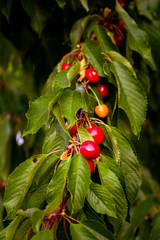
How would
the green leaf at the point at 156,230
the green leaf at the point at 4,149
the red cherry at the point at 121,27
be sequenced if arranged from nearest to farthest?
the red cherry at the point at 121,27 → the green leaf at the point at 156,230 → the green leaf at the point at 4,149

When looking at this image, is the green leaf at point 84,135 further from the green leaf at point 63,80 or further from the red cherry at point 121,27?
the red cherry at point 121,27

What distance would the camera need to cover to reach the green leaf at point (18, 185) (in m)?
0.64

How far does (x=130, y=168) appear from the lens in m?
0.73

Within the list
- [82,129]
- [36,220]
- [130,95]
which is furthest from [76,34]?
[36,220]

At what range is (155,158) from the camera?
204cm

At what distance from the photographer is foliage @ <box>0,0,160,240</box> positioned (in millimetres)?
581

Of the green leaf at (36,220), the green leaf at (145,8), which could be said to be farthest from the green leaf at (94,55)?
the green leaf at (36,220)

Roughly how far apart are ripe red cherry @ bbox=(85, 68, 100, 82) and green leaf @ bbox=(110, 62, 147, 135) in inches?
2.0

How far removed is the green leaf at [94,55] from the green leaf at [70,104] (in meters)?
0.11

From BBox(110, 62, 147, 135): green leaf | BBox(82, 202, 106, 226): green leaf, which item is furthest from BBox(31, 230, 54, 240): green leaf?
BBox(110, 62, 147, 135): green leaf

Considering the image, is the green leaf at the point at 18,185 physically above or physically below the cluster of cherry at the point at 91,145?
above

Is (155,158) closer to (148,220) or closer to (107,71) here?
(148,220)

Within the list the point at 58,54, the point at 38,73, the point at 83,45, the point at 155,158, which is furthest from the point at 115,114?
the point at 155,158

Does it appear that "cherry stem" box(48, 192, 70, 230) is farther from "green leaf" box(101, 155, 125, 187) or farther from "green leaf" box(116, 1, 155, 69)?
"green leaf" box(116, 1, 155, 69)
